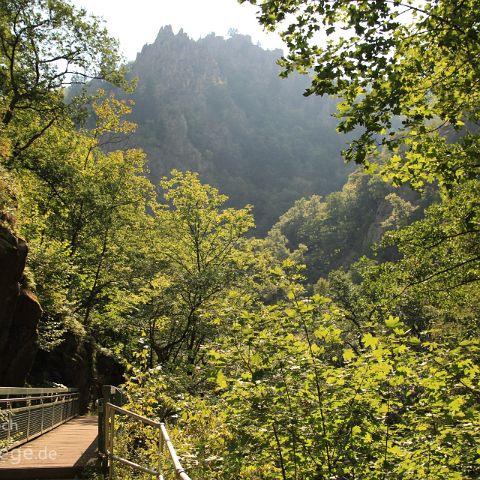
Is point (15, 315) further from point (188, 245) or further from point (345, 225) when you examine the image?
point (345, 225)

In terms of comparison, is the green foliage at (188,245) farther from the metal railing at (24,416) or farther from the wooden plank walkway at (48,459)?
the wooden plank walkway at (48,459)

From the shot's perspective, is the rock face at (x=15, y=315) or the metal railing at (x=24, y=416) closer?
the metal railing at (x=24, y=416)

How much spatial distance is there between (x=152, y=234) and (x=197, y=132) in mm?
145435

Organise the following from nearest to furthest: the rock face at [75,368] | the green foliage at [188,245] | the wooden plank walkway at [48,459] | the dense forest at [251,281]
Result: the dense forest at [251,281], the wooden plank walkway at [48,459], the rock face at [75,368], the green foliage at [188,245]

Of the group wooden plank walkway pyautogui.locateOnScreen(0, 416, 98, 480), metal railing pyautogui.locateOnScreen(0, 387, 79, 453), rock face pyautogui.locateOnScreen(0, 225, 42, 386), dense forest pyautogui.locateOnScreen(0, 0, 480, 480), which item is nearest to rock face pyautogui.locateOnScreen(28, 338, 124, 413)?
dense forest pyautogui.locateOnScreen(0, 0, 480, 480)

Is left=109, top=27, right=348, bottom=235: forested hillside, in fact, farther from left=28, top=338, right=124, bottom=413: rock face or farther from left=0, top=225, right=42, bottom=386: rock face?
left=0, top=225, right=42, bottom=386: rock face

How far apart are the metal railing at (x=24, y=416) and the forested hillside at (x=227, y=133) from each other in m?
132

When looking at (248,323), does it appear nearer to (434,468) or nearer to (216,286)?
(434,468)

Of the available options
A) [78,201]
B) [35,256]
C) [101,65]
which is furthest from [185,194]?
[35,256]

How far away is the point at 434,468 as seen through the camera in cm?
535

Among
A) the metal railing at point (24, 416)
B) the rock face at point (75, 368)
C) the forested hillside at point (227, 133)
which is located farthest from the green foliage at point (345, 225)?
the metal railing at point (24, 416)

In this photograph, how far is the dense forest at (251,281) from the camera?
545 centimetres

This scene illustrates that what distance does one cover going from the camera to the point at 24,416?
9984 mm

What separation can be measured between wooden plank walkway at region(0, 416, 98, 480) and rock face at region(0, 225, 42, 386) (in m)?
2.55
